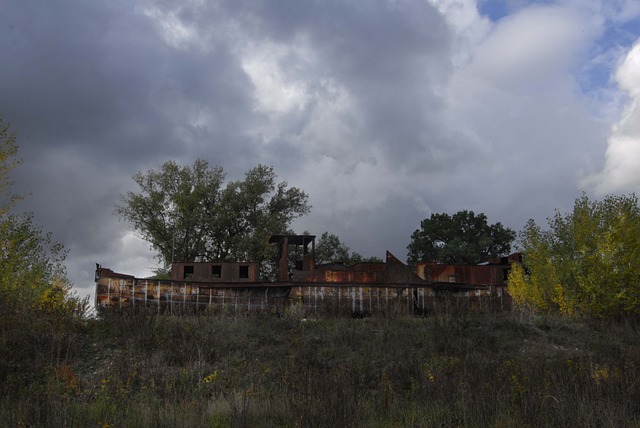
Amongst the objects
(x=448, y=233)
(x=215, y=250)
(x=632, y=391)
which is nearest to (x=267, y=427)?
(x=632, y=391)

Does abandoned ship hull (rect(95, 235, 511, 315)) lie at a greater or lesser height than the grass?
greater

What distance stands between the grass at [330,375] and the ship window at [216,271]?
38.6 feet

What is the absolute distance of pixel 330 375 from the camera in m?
9.96

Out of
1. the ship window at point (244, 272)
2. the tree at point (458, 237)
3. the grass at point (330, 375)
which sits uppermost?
the tree at point (458, 237)

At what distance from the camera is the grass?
7.82 m

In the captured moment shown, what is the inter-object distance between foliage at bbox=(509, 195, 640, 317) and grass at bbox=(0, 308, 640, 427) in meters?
2.83

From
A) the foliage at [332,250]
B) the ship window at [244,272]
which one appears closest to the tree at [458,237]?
the foliage at [332,250]

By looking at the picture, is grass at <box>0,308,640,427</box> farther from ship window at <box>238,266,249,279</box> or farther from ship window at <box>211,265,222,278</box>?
ship window at <box>211,265,222,278</box>

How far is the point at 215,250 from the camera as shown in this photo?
45.7 m

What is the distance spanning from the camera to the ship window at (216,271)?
30438mm

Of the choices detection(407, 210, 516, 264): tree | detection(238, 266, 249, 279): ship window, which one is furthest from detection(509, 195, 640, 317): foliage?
detection(407, 210, 516, 264): tree

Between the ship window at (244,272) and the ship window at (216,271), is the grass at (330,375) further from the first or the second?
the ship window at (216,271)

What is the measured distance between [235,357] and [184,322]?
3.95m

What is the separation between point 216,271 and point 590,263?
63.3 feet
